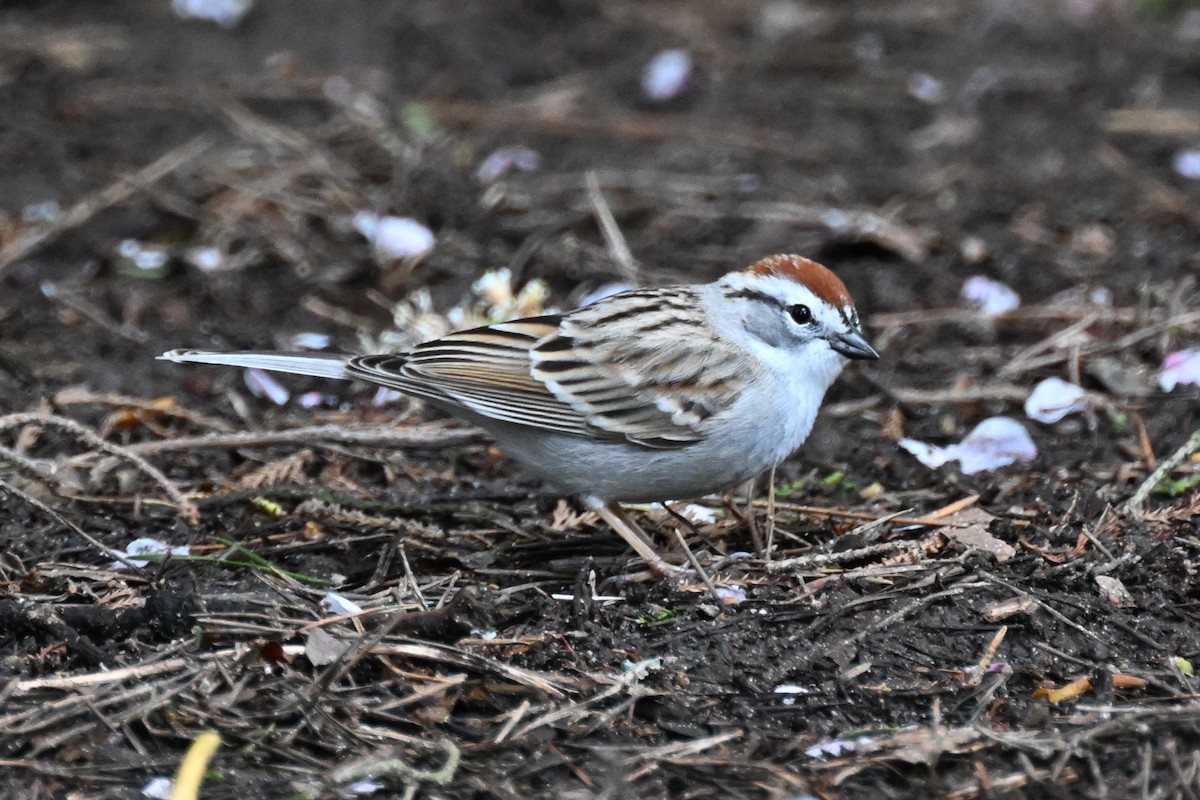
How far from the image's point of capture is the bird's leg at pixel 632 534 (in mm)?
4645

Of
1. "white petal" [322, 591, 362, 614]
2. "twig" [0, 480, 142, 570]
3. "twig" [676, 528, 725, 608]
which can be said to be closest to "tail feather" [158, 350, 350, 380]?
"twig" [0, 480, 142, 570]

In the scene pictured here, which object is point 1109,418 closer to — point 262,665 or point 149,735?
point 262,665

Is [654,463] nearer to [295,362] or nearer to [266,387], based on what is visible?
[295,362]

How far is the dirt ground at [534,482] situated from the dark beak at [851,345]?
1.82ft

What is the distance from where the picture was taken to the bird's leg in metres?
4.64

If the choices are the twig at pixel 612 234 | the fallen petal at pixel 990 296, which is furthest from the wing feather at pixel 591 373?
the fallen petal at pixel 990 296

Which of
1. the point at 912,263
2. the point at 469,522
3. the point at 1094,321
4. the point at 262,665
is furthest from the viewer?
the point at 912,263

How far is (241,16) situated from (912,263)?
15.6 ft

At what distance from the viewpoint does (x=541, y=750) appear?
3602 mm

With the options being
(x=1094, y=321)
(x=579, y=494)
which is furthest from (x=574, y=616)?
(x=1094, y=321)

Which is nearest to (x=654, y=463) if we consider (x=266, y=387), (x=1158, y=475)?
(x=1158, y=475)

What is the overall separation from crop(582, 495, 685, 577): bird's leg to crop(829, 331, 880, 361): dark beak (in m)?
0.92

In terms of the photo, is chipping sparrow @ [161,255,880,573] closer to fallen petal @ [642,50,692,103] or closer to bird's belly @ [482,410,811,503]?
bird's belly @ [482,410,811,503]

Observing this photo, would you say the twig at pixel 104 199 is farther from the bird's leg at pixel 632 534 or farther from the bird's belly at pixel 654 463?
the bird's leg at pixel 632 534
